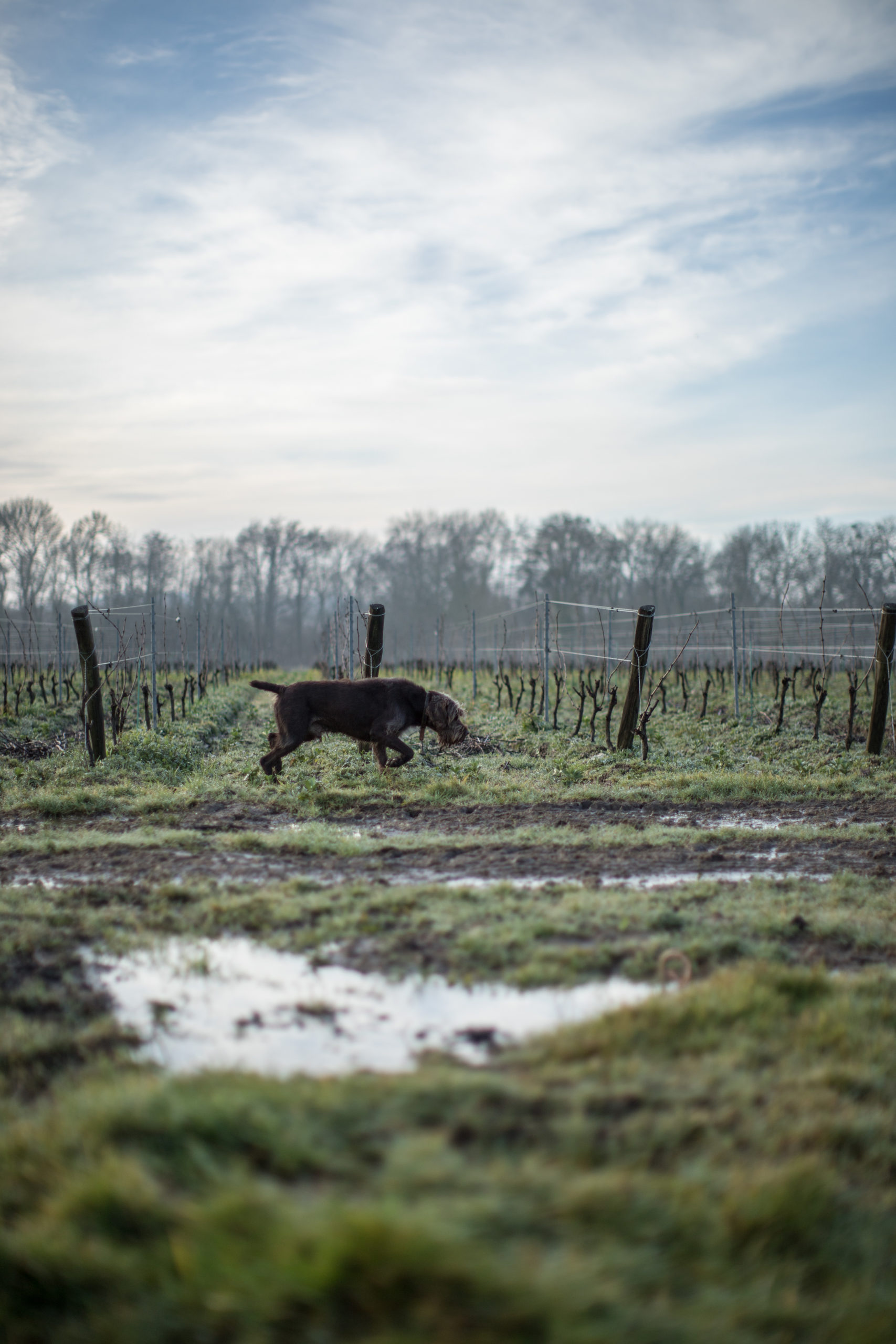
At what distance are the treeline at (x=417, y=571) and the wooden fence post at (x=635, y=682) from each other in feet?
98.1

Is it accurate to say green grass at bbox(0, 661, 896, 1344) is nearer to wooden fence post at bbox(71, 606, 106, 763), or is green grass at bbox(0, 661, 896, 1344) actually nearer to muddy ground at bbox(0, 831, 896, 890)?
muddy ground at bbox(0, 831, 896, 890)

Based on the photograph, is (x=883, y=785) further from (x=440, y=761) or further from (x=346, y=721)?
(x=346, y=721)

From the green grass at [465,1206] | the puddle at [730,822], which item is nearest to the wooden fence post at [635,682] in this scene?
the puddle at [730,822]

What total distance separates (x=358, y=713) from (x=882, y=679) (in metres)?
6.45

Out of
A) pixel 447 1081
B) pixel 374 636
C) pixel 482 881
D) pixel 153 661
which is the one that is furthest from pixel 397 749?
pixel 447 1081

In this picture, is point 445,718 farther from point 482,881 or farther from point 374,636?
point 482,881

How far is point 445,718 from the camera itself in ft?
33.5

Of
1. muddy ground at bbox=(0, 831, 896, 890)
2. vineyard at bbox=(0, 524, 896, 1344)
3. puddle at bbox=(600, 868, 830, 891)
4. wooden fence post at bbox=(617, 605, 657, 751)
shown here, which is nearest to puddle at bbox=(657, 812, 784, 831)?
vineyard at bbox=(0, 524, 896, 1344)

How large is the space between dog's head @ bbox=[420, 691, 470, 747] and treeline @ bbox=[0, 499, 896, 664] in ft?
106

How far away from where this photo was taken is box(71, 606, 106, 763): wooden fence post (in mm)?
10461

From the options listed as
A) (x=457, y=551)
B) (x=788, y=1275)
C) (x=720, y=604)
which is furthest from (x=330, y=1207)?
(x=457, y=551)

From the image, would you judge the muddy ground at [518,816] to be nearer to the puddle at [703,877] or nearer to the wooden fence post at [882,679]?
the puddle at [703,877]

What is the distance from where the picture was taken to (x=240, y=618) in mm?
72188

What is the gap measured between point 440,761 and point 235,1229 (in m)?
8.88
